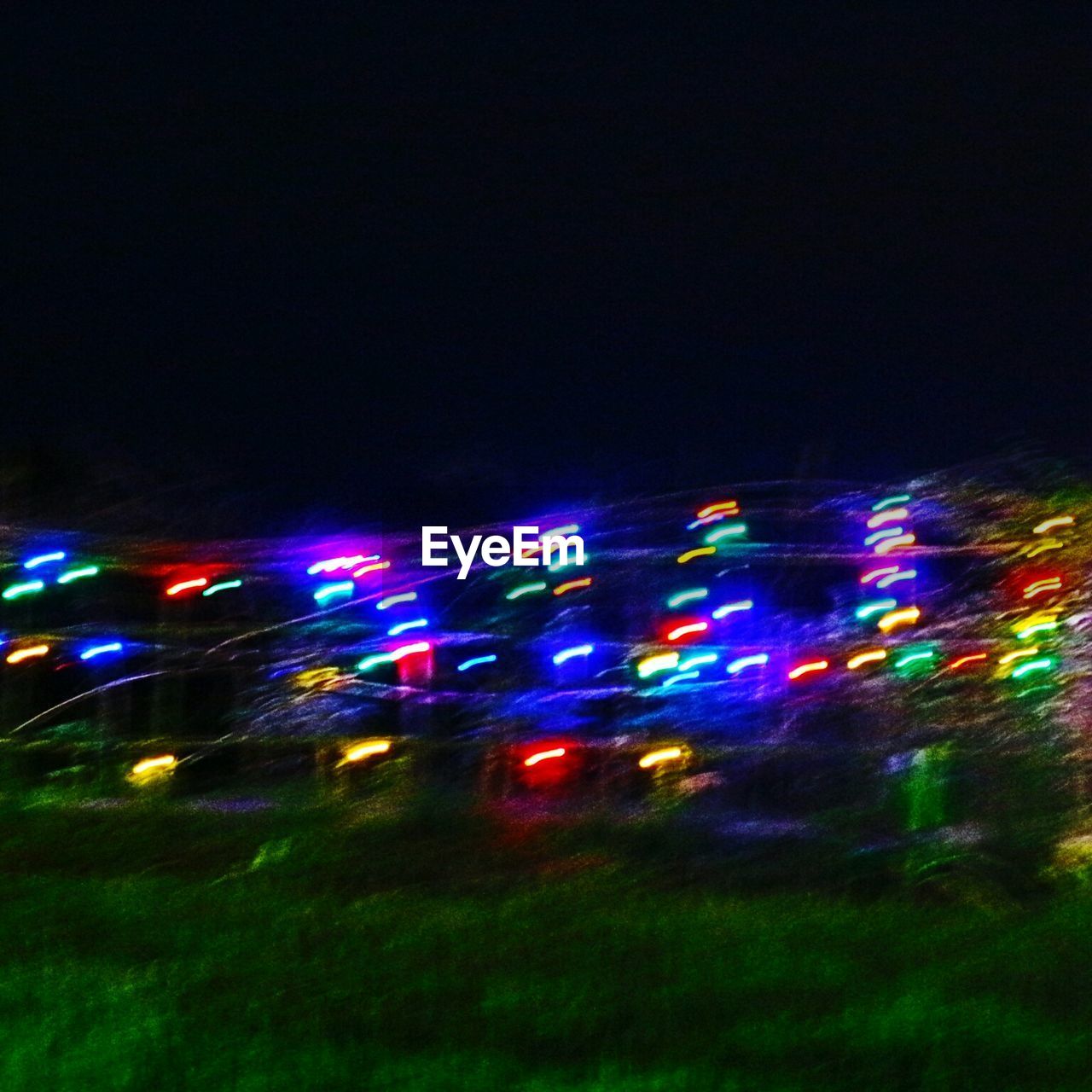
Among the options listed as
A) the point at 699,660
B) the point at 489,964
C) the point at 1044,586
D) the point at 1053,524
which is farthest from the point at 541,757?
the point at 1053,524

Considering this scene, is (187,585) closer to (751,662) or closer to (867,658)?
(751,662)

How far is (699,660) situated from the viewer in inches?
228

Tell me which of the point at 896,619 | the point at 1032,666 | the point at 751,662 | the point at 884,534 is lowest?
the point at 1032,666

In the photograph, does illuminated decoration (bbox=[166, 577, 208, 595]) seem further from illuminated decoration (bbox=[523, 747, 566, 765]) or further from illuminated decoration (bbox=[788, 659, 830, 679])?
illuminated decoration (bbox=[788, 659, 830, 679])

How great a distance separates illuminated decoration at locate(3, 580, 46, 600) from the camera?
19.0 ft

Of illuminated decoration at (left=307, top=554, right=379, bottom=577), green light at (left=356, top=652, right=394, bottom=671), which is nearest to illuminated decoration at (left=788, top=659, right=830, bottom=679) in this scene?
green light at (left=356, top=652, right=394, bottom=671)

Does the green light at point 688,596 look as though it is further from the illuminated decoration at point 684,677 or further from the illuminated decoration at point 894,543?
the illuminated decoration at point 894,543

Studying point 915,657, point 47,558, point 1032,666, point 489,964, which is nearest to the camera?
point 489,964

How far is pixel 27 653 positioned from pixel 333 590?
118cm

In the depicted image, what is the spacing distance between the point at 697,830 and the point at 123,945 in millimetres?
2080

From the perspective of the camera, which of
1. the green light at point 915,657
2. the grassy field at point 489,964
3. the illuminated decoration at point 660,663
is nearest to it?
the grassy field at point 489,964

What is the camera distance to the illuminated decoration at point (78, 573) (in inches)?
228

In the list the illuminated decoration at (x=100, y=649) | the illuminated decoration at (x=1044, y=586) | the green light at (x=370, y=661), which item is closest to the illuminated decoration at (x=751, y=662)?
the illuminated decoration at (x=1044, y=586)

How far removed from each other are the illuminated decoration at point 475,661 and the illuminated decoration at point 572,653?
0.77 ft
